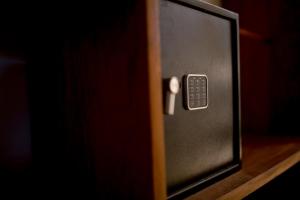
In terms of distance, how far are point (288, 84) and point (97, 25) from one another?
1035 mm

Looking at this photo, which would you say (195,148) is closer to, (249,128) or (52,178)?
(52,178)

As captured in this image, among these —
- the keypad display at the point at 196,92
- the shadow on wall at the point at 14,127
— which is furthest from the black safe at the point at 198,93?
the shadow on wall at the point at 14,127

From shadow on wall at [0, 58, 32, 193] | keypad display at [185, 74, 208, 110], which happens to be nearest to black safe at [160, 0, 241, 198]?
keypad display at [185, 74, 208, 110]

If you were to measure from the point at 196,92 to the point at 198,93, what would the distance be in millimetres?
10

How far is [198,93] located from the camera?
0.58 metres

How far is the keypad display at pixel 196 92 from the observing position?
1.80 ft

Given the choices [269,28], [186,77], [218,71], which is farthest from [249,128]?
[186,77]

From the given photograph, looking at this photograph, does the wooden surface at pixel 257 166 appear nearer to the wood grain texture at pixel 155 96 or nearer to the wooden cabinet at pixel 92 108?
the wooden cabinet at pixel 92 108

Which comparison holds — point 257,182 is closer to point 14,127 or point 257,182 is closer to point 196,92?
point 196,92

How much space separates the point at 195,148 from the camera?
23.2 inches

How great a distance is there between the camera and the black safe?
528 mm

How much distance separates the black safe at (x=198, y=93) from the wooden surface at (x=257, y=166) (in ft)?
0.09

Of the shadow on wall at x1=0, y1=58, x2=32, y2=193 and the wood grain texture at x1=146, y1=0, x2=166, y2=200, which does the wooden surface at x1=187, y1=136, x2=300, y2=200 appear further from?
the shadow on wall at x1=0, y1=58, x2=32, y2=193

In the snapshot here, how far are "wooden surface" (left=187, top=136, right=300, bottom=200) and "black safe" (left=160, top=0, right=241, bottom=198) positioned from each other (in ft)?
0.09
